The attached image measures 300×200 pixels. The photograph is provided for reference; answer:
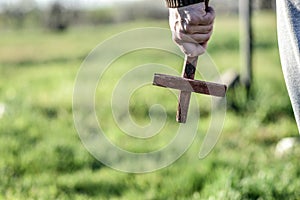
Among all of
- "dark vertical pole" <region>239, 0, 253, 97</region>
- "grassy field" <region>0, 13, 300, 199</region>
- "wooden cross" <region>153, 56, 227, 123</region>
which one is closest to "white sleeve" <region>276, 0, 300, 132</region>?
"wooden cross" <region>153, 56, 227, 123</region>

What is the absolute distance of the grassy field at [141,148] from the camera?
11.5 ft

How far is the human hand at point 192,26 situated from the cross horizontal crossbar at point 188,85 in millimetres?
99

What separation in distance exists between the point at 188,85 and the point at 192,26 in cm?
21

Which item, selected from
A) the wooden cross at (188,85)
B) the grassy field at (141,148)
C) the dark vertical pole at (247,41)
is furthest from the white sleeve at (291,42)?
the dark vertical pole at (247,41)

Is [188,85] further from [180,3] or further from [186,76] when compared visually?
[180,3]

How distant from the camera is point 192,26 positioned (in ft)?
7.27

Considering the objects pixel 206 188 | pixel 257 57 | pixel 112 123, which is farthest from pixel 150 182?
pixel 257 57

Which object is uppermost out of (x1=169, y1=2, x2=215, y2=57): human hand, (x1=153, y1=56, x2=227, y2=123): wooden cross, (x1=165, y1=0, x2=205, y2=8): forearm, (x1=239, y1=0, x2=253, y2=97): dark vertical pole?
(x1=165, y1=0, x2=205, y2=8): forearm

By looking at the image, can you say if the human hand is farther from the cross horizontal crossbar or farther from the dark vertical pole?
the dark vertical pole

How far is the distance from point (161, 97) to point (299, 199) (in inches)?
124

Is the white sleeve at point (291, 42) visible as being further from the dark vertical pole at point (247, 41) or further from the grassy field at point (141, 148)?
the dark vertical pole at point (247, 41)

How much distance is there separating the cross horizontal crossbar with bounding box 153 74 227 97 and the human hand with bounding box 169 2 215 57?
0.10m

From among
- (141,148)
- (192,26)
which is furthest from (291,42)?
(141,148)

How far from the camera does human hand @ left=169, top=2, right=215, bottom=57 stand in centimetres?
220
